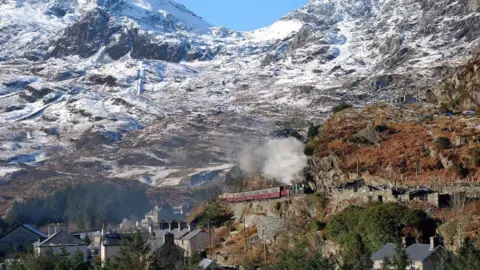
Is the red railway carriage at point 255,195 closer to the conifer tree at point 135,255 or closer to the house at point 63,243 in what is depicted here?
the house at point 63,243

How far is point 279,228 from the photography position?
70.4 m

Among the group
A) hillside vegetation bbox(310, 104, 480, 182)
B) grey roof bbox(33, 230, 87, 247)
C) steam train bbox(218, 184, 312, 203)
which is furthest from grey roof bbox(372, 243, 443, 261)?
grey roof bbox(33, 230, 87, 247)

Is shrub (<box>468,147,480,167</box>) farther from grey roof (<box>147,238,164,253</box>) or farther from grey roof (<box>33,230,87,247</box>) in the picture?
grey roof (<box>33,230,87,247</box>)

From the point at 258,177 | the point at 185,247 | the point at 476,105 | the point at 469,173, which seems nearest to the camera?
the point at 469,173

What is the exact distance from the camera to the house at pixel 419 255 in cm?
4947

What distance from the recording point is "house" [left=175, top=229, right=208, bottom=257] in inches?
3022

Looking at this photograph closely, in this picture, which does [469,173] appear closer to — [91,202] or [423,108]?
[423,108]

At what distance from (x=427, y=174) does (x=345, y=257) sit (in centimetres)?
1501

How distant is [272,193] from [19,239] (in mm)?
28955

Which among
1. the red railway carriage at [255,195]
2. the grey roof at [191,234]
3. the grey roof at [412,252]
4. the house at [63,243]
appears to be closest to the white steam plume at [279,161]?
the red railway carriage at [255,195]

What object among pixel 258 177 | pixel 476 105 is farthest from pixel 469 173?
pixel 258 177

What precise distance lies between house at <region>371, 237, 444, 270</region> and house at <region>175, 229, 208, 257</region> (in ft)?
86.5

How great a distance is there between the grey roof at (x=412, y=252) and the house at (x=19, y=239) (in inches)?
1717

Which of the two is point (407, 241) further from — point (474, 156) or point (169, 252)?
point (169, 252)
